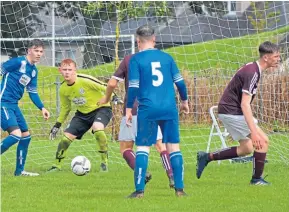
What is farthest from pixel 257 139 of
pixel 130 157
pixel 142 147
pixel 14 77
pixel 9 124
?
pixel 14 77

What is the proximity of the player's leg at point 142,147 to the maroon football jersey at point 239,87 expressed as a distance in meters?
1.45

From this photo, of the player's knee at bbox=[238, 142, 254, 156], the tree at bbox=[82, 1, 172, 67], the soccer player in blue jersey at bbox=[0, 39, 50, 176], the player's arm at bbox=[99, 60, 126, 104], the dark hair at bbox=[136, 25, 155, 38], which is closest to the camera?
the dark hair at bbox=[136, 25, 155, 38]

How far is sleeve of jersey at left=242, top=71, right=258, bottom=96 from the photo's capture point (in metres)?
10.0

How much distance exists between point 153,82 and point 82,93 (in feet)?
11.8

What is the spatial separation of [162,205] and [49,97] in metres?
12.7

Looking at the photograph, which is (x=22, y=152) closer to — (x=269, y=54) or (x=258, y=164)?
(x=258, y=164)

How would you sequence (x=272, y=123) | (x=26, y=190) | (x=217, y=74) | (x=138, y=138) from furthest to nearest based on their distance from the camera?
(x=217, y=74) < (x=272, y=123) < (x=26, y=190) < (x=138, y=138)

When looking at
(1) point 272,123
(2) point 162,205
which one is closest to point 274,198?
(2) point 162,205

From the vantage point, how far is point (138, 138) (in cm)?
927

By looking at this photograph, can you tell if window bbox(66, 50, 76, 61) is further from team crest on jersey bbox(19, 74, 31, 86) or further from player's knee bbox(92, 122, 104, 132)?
team crest on jersey bbox(19, 74, 31, 86)

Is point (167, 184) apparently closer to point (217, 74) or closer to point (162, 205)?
point (162, 205)

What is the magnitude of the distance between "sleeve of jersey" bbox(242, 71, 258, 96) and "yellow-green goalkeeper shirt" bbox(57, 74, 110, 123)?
3234mm

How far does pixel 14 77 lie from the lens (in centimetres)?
1214

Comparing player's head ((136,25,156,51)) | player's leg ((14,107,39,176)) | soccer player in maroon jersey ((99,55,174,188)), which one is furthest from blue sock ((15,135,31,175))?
player's head ((136,25,156,51))
